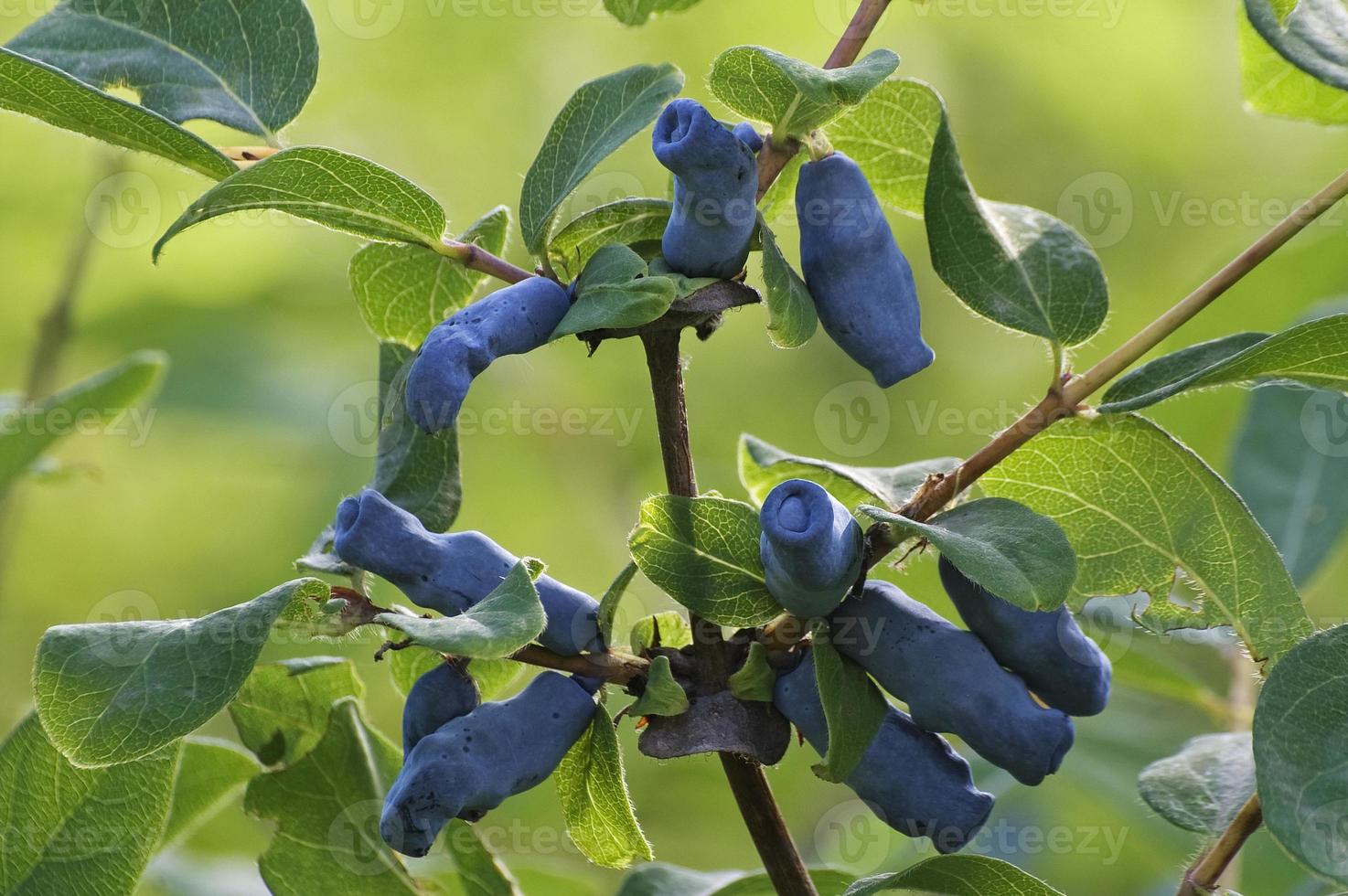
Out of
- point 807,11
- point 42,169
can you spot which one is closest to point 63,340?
point 42,169

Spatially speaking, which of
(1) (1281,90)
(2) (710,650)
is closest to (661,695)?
(2) (710,650)

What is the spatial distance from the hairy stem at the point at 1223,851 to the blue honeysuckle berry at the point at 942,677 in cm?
19

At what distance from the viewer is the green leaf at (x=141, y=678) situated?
28.3 inches

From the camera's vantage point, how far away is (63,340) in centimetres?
204

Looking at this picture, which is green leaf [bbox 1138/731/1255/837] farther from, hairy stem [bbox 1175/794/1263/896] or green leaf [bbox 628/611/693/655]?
green leaf [bbox 628/611/693/655]

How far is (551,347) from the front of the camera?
8.38 feet

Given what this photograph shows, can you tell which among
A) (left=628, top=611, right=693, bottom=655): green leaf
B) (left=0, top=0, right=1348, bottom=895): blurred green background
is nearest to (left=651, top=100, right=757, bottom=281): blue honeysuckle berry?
(left=628, top=611, right=693, bottom=655): green leaf

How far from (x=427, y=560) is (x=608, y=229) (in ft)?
0.74

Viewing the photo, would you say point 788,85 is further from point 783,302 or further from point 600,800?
point 600,800

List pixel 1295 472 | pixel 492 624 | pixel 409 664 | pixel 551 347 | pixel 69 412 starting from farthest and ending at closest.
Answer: pixel 551 347
pixel 1295 472
pixel 69 412
pixel 409 664
pixel 492 624

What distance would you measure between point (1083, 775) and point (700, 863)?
760 millimetres

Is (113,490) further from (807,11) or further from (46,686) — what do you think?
(46,686)

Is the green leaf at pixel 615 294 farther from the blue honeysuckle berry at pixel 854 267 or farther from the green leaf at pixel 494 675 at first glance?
the green leaf at pixel 494 675

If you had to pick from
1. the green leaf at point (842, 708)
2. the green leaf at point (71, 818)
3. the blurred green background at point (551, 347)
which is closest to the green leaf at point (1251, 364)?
the green leaf at point (842, 708)
